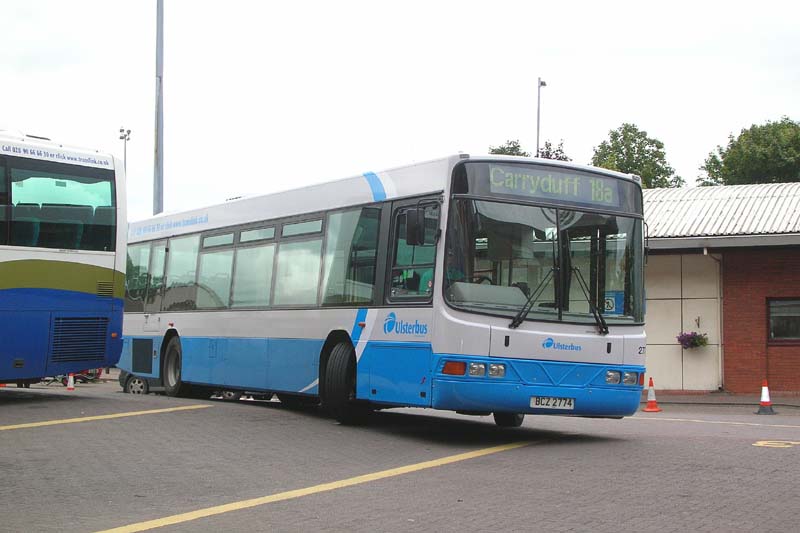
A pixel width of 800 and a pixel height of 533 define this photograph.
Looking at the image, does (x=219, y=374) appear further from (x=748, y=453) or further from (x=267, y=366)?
(x=748, y=453)

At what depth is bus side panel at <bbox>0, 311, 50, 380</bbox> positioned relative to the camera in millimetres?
15586

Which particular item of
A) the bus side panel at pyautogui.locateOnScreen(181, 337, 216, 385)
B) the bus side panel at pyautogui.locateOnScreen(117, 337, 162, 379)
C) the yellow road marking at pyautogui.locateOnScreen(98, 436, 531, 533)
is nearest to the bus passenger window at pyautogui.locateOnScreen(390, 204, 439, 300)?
the yellow road marking at pyautogui.locateOnScreen(98, 436, 531, 533)

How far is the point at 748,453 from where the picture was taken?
1138 cm

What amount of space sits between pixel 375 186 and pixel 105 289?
538 cm

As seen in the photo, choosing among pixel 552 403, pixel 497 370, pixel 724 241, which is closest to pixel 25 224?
pixel 497 370

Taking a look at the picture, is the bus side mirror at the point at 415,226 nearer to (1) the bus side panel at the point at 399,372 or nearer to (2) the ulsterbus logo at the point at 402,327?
(2) the ulsterbus logo at the point at 402,327

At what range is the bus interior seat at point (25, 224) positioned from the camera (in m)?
15.6

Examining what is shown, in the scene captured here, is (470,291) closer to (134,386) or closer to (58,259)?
(58,259)

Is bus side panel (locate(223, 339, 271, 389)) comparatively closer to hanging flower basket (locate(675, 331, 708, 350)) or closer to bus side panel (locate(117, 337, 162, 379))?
bus side panel (locate(117, 337, 162, 379))

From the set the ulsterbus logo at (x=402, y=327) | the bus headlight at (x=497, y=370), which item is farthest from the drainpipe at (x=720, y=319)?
the bus headlight at (x=497, y=370)

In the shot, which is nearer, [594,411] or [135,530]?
[135,530]

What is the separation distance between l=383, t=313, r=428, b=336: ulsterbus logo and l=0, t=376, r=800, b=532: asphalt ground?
1.26 metres

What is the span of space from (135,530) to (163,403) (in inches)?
371

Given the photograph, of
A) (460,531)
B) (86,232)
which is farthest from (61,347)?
(460,531)
